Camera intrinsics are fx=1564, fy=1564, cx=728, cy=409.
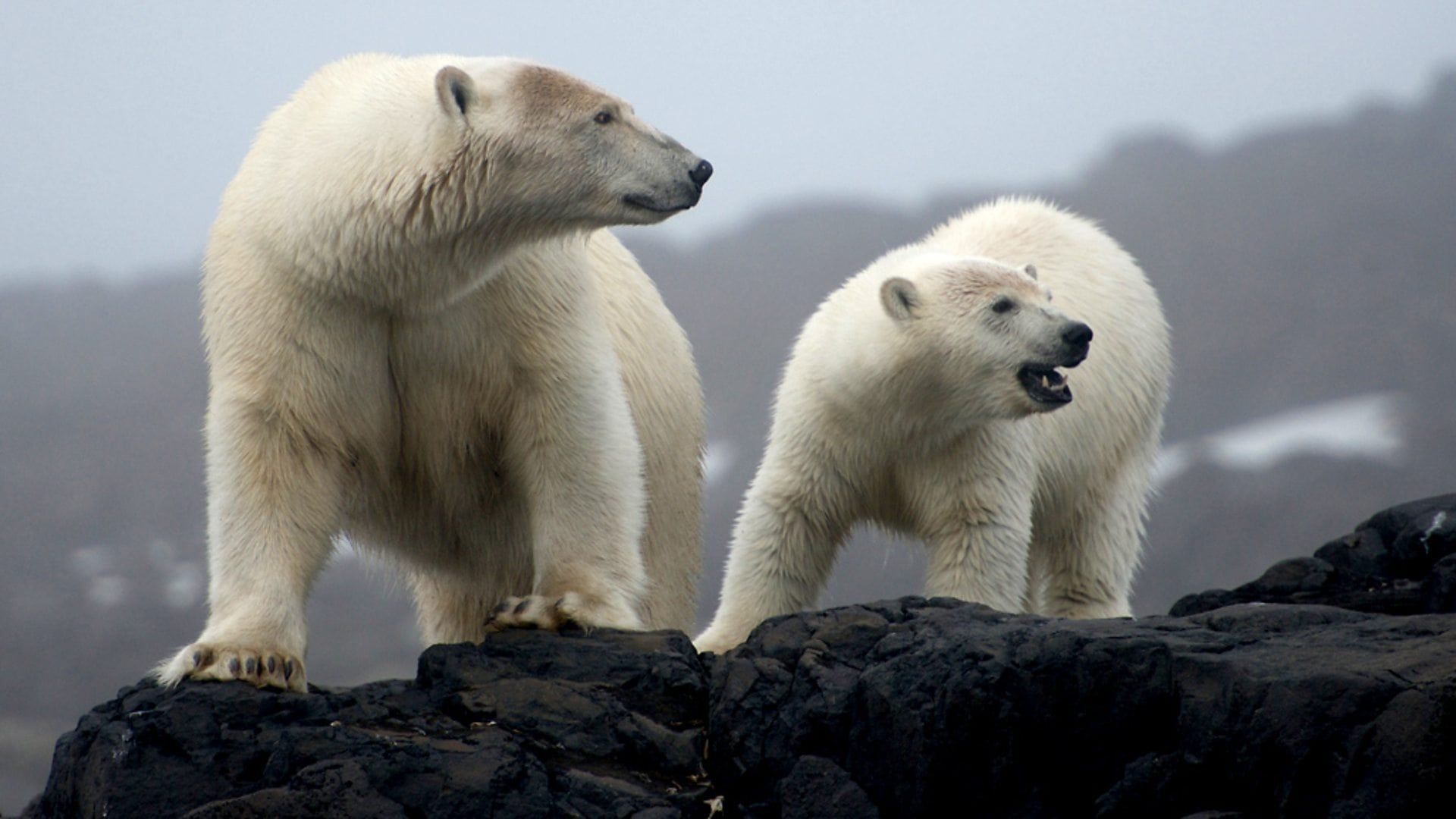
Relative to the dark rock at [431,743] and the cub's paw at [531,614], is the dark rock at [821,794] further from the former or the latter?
the cub's paw at [531,614]

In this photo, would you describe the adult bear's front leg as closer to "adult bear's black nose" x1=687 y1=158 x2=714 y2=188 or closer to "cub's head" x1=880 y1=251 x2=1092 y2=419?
"adult bear's black nose" x1=687 y1=158 x2=714 y2=188

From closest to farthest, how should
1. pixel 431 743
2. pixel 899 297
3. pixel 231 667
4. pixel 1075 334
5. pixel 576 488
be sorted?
pixel 431 743 < pixel 231 667 < pixel 576 488 < pixel 1075 334 < pixel 899 297

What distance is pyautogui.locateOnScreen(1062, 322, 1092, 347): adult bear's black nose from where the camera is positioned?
5.29 meters

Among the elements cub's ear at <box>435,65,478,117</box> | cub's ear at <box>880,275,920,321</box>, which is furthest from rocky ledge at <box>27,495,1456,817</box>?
cub's ear at <box>880,275,920,321</box>

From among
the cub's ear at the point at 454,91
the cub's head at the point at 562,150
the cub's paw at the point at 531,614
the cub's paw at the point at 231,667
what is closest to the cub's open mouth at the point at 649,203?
the cub's head at the point at 562,150

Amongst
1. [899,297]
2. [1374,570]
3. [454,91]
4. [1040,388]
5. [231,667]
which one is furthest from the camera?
[899,297]

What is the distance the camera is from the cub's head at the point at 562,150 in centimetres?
403

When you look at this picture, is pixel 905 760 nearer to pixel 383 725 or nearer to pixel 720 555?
pixel 383 725

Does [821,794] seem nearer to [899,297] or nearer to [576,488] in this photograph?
[576,488]

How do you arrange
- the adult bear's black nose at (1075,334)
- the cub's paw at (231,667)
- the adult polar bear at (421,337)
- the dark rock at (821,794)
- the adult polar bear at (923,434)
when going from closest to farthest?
the dark rock at (821,794), the cub's paw at (231,667), the adult polar bear at (421,337), the adult bear's black nose at (1075,334), the adult polar bear at (923,434)

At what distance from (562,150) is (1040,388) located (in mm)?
2081

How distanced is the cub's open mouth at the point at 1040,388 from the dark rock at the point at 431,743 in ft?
6.45

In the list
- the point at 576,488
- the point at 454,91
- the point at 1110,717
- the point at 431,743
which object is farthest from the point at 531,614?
the point at 1110,717

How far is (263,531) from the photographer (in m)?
4.02
